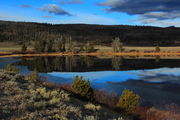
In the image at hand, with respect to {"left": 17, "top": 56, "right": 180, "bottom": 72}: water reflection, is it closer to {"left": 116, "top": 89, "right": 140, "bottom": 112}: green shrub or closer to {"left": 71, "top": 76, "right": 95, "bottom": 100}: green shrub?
{"left": 71, "top": 76, "right": 95, "bottom": 100}: green shrub

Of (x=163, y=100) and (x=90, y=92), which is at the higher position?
(x=90, y=92)

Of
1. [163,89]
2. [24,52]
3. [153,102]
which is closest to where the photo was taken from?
[153,102]

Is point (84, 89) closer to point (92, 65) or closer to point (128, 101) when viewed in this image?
point (128, 101)

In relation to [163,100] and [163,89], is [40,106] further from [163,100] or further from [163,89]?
[163,89]

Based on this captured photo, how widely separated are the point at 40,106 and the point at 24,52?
99.0 metres

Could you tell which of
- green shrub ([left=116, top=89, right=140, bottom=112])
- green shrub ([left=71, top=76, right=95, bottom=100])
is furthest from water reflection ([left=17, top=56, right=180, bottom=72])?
green shrub ([left=116, top=89, right=140, bottom=112])

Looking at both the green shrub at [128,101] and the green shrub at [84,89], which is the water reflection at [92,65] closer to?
the green shrub at [84,89]

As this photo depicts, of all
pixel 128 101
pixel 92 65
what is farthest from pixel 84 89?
pixel 92 65

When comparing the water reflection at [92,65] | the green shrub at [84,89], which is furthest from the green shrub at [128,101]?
the water reflection at [92,65]

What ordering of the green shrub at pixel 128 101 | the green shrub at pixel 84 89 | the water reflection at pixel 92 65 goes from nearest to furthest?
the green shrub at pixel 128 101 → the green shrub at pixel 84 89 → the water reflection at pixel 92 65

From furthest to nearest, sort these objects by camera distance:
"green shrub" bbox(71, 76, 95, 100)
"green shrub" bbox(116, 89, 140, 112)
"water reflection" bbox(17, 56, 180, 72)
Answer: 1. "water reflection" bbox(17, 56, 180, 72)
2. "green shrub" bbox(71, 76, 95, 100)
3. "green shrub" bbox(116, 89, 140, 112)

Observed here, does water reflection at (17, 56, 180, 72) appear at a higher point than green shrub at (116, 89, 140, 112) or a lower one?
lower

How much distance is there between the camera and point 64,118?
342 inches

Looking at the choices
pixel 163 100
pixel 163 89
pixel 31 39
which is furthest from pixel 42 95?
pixel 31 39
